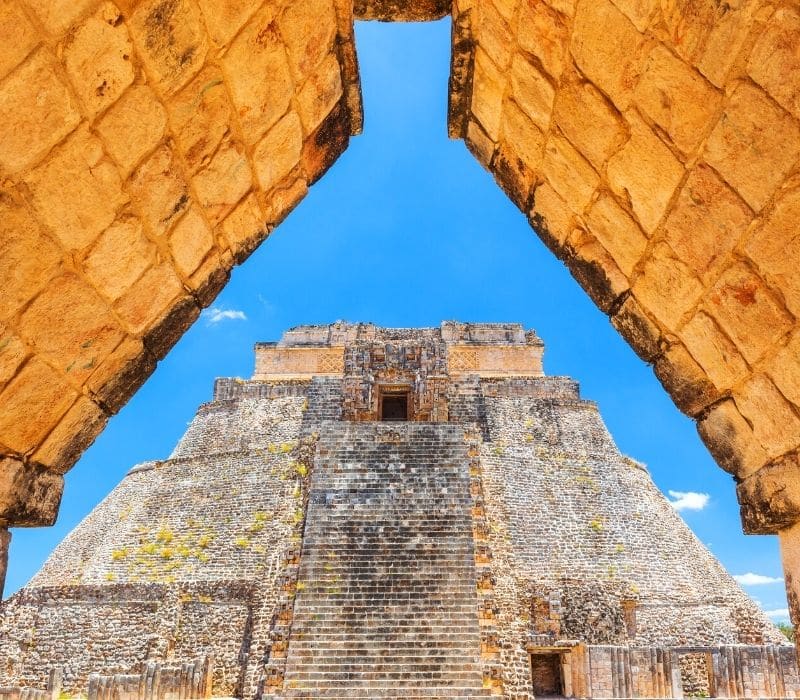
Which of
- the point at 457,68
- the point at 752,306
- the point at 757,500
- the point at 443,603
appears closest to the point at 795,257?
the point at 752,306

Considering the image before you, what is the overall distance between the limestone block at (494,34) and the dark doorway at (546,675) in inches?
458

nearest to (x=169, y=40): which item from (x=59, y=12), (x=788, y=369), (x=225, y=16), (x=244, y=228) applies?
(x=225, y=16)

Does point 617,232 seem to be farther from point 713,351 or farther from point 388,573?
point 388,573

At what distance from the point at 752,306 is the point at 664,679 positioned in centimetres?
1009

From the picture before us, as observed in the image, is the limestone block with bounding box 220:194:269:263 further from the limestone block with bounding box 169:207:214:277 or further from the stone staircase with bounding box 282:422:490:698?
the stone staircase with bounding box 282:422:490:698

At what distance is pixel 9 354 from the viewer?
5.90ft

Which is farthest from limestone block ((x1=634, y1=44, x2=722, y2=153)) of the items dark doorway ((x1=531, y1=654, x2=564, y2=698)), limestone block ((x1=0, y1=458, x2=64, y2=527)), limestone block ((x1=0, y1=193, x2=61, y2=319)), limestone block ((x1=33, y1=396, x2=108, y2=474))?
dark doorway ((x1=531, y1=654, x2=564, y2=698))

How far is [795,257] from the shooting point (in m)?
1.67

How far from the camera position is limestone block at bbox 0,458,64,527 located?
6.58ft

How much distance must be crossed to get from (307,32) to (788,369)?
189 cm

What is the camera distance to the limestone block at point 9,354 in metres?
1.77

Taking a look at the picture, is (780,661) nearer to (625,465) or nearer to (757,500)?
(625,465)

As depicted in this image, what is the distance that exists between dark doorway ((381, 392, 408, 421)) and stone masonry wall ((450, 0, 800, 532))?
17656mm

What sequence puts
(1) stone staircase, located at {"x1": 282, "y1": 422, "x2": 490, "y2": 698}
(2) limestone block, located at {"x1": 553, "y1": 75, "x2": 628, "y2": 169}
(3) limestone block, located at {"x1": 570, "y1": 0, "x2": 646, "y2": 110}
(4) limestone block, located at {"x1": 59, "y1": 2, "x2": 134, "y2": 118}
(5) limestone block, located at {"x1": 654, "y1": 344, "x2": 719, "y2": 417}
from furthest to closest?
(1) stone staircase, located at {"x1": 282, "y1": 422, "x2": 490, "y2": 698}, (5) limestone block, located at {"x1": 654, "y1": 344, "x2": 719, "y2": 417}, (2) limestone block, located at {"x1": 553, "y1": 75, "x2": 628, "y2": 169}, (3) limestone block, located at {"x1": 570, "y1": 0, "x2": 646, "y2": 110}, (4) limestone block, located at {"x1": 59, "y1": 2, "x2": 134, "y2": 118}
